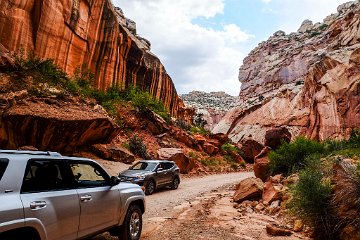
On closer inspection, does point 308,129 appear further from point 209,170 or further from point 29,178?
point 29,178

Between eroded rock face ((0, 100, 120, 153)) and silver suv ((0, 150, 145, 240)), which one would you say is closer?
silver suv ((0, 150, 145, 240))

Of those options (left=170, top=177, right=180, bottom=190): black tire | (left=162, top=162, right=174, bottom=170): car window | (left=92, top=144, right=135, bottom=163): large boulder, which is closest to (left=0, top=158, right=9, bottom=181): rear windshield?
(left=162, top=162, right=174, bottom=170): car window

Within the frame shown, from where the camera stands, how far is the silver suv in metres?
3.60

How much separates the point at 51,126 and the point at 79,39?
14.1 m

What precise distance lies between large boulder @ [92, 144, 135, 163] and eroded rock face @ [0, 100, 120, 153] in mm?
980

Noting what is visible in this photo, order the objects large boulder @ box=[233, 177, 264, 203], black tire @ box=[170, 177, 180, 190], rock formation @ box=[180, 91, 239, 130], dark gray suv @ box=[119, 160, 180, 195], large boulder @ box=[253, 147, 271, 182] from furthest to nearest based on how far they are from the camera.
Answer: rock formation @ box=[180, 91, 239, 130]
black tire @ box=[170, 177, 180, 190]
large boulder @ box=[253, 147, 271, 182]
dark gray suv @ box=[119, 160, 180, 195]
large boulder @ box=[233, 177, 264, 203]

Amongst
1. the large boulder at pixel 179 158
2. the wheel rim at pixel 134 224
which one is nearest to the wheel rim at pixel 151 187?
the wheel rim at pixel 134 224

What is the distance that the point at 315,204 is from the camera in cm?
714

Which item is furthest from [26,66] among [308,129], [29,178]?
[308,129]

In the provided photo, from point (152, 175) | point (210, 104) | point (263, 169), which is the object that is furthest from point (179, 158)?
point (210, 104)

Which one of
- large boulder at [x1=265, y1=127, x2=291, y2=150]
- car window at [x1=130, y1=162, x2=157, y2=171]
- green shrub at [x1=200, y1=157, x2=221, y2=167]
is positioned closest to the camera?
car window at [x1=130, y1=162, x2=157, y2=171]

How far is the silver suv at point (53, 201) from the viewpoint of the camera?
3.60m

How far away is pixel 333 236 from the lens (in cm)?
682

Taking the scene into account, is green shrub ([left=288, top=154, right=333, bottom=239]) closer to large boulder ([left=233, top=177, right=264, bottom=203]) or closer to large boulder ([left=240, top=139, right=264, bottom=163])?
large boulder ([left=233, top=177, right=264, bottom=203])
